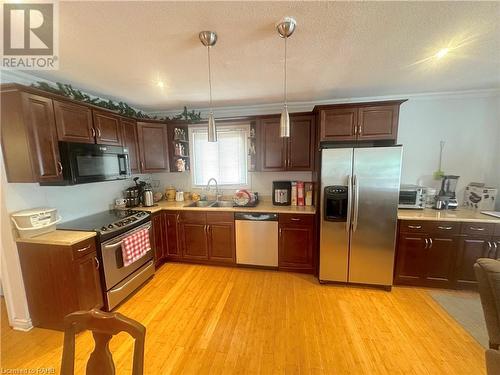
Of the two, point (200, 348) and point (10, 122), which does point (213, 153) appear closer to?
point (10, 122)

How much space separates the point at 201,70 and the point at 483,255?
3.68 meters

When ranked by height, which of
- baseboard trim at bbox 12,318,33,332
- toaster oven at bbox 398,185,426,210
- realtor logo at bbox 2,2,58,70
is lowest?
baseboard trim at bbox 12,318,33,332

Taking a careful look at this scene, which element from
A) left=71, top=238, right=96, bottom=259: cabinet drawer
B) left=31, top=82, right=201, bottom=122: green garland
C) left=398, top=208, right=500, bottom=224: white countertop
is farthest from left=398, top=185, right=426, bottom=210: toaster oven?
left=71, top=238, right=96, bottom=259: cabinet drawer

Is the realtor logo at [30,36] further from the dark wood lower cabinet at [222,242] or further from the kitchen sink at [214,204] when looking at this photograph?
the dark wood lower cabinet at [222,242]

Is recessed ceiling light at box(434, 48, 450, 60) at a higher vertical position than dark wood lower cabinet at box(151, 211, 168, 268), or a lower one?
higher

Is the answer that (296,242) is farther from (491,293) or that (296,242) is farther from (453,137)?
(453,137)

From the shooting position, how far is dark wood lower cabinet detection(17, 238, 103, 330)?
6.06 ft

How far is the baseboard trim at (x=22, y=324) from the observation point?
6.47ft

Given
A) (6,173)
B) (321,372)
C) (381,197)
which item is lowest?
(321,372)

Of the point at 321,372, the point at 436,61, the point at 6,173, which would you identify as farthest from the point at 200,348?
the point at 436,61

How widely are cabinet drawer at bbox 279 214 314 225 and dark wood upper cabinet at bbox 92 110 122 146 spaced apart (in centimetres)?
239

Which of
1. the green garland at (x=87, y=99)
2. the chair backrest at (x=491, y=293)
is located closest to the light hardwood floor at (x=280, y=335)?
the chair backrest at (x=491, y=293)

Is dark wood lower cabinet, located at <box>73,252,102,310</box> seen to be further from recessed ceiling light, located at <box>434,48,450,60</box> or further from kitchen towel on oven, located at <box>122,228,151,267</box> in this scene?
recessed ceiling light, located at <box>434,48,450,60</box>

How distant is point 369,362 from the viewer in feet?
5.34
